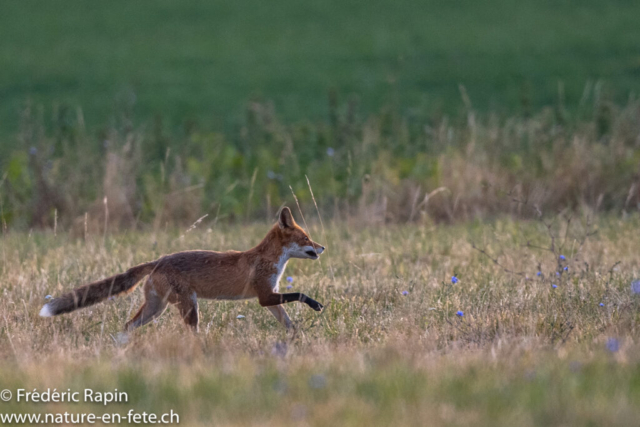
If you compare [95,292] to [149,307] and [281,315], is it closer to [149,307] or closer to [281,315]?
[149,307]

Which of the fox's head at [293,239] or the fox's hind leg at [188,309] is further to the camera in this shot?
the fox's head at [293,239]

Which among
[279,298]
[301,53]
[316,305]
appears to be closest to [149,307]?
[279,298]

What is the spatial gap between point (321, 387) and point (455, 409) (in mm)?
635

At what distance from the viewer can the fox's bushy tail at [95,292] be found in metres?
5.38

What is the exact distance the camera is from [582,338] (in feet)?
16.5

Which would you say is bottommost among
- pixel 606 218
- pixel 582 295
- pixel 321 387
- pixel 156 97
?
pixel 156 97

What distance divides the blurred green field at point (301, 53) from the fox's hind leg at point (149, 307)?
46.4 feet

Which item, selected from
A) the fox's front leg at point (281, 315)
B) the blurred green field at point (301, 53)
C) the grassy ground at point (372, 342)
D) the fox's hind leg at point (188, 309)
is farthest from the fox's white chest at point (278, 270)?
the blurred green field at point (301, 53)

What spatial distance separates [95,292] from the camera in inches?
219

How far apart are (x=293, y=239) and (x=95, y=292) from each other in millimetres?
1460

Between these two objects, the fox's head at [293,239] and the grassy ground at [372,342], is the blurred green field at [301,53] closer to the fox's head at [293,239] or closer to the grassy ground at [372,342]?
the grassy ground at [372,342]

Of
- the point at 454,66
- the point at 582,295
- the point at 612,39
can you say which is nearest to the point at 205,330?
the point at 582,295

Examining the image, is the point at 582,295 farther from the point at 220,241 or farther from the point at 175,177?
the point at 175,177

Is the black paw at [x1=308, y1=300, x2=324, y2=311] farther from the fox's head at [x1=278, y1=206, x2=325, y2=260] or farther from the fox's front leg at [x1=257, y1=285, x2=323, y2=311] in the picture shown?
the fox's head at [x1=278, y1=206, x2=325, y2=260]
